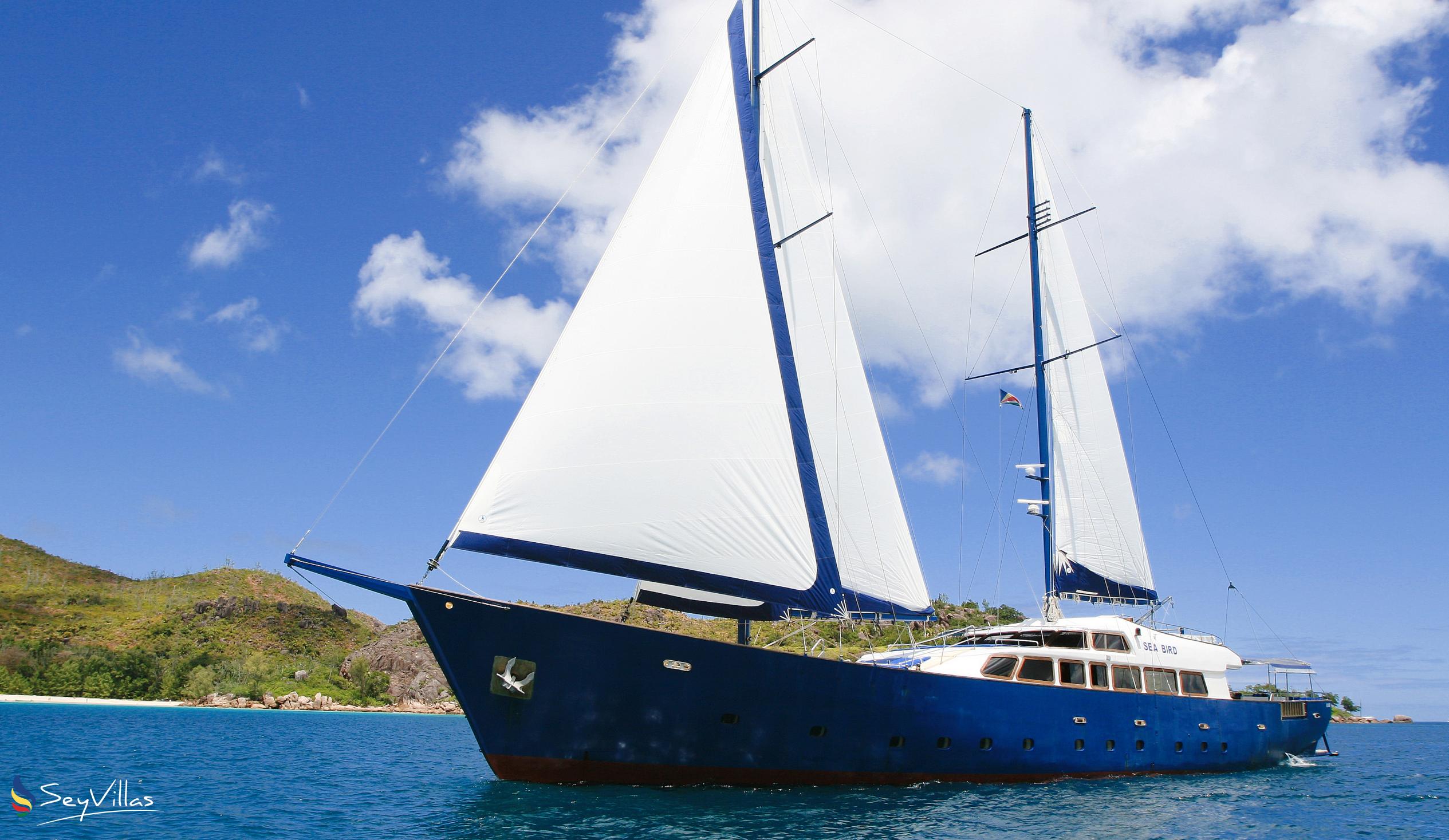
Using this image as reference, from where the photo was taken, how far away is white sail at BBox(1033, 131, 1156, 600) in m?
29.6

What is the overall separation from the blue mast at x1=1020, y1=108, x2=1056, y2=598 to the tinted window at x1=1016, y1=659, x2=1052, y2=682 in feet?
23.4

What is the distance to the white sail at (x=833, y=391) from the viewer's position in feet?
66.9

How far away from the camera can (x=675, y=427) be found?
17.0m

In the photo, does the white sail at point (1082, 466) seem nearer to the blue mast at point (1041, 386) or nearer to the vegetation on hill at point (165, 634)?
the blue mast at point (1041, 386)

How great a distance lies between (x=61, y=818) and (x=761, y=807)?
13.1 meters

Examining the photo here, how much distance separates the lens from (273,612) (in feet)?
304

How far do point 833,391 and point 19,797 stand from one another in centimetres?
2020

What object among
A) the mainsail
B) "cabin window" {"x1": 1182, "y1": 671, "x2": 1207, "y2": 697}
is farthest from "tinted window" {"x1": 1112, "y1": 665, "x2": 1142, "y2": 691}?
the mainsail

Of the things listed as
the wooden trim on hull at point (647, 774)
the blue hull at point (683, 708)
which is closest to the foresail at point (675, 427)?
the blue hull at point (683, 708)

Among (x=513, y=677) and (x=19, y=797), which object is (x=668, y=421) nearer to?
(x=513, y=677)

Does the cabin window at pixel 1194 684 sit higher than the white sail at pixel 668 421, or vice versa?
the white sail at pixel 668 421

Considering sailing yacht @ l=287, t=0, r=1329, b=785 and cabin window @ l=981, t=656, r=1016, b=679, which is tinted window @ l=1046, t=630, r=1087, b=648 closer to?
sailing yacht @ l=287, t=0, r=1329, b=785

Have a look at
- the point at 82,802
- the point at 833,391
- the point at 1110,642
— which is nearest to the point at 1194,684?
the point at 1110,642

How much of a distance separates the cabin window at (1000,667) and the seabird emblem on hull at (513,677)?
12.0 m
